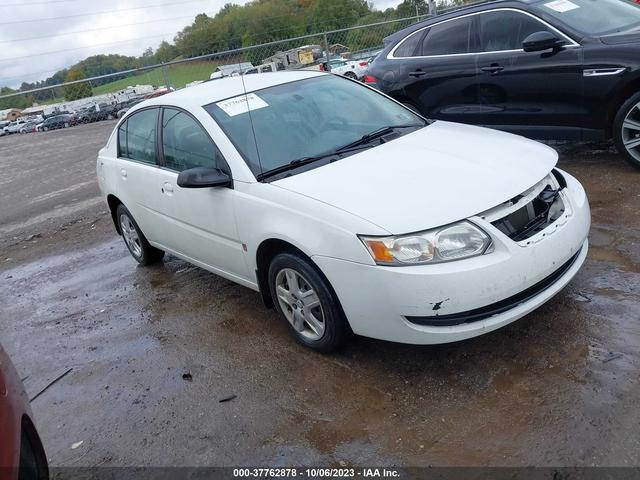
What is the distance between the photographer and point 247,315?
4.42 meters

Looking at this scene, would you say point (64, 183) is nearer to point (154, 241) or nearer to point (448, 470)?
point (154, 241)

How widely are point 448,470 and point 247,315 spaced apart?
219 cm

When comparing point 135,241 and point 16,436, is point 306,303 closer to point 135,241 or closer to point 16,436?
point 16,436

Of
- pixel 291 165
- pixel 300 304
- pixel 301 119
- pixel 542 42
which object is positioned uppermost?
pixel 542 42

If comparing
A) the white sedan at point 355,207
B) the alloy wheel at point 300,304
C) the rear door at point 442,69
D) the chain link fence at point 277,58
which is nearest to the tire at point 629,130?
the rear door at point 442,69

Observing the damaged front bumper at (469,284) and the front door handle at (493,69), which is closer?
the damaged front bumper at (469,284)

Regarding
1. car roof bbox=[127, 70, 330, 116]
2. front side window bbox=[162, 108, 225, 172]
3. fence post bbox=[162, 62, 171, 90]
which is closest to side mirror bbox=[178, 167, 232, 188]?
front side window bbox=[162, 108, 225, 172]

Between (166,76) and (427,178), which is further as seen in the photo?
(166,76)

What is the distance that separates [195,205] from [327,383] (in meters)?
1.67

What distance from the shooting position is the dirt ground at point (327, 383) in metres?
2.76

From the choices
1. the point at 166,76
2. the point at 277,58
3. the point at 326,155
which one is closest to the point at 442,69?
the point at 326,155

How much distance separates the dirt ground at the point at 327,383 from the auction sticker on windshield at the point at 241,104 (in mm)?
1466

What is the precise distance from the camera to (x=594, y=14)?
600 centimetres

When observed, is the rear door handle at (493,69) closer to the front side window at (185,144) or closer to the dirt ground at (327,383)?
the dirt ground at (327,383)
